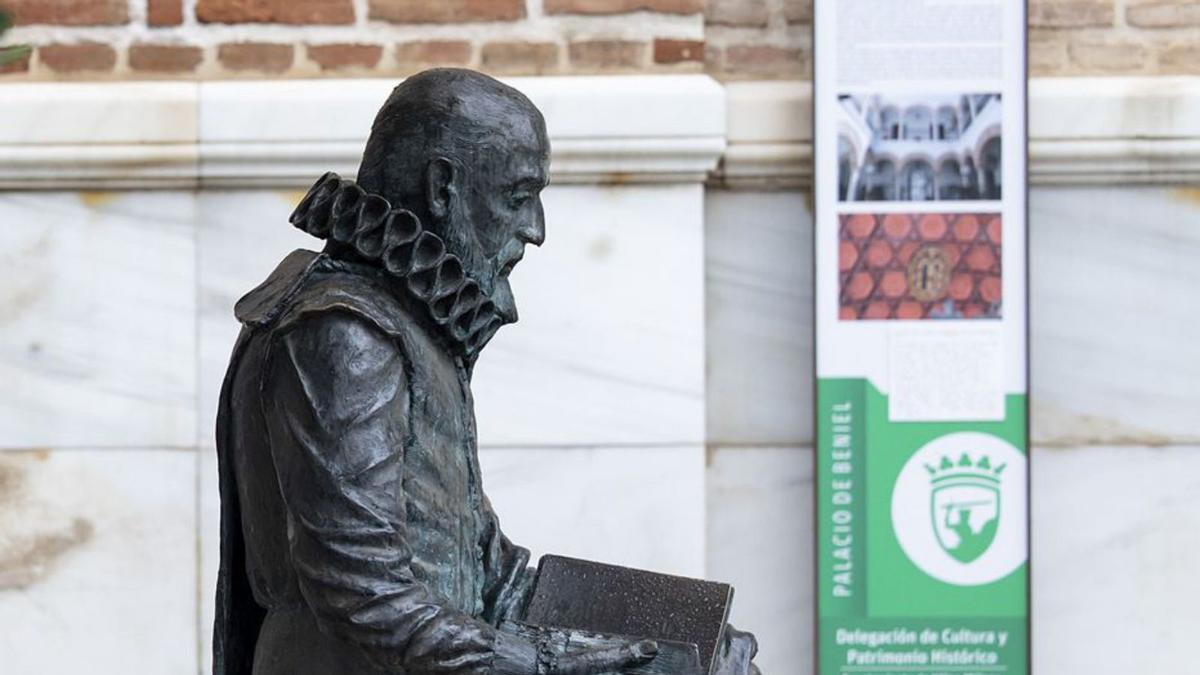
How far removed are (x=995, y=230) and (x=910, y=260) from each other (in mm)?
217

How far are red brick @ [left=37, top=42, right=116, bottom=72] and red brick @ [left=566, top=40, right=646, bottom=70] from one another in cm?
114

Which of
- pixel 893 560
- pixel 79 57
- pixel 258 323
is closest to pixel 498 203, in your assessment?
pixel 258 323

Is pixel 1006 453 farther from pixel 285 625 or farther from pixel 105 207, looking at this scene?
pixel 285 625

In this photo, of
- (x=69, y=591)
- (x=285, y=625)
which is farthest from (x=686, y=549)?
(x=285, y=625)

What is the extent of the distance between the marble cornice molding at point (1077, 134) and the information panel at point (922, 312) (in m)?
0.11

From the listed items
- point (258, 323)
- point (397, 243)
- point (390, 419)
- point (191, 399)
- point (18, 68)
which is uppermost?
point (18, 68)

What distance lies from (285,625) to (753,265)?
9.65ft

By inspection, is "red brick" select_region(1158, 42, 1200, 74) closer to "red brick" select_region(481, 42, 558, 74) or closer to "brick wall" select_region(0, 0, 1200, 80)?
"brick wall" select_region(0, 0, 1200, 80)

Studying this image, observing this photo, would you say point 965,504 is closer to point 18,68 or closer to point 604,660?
point 18,68

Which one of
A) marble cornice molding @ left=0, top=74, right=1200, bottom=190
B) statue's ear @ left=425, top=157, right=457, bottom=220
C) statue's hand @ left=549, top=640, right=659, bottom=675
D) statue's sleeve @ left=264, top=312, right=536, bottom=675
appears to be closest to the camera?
statue's sleeve @ left=264, top=312, right=536, bottom=675

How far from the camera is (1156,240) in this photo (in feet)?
19.8

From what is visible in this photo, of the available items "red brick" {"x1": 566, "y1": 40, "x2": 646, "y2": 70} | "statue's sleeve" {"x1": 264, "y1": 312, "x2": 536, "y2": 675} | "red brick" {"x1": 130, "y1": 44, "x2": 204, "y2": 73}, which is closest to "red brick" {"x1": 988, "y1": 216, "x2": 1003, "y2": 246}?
"red brick" {"x1": 566, "y1": 40, "x2": 646, "y2": 70}

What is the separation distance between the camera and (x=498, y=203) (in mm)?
3312

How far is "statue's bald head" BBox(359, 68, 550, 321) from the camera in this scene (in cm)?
329
